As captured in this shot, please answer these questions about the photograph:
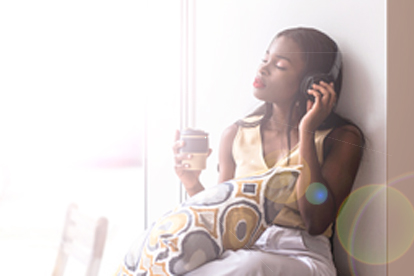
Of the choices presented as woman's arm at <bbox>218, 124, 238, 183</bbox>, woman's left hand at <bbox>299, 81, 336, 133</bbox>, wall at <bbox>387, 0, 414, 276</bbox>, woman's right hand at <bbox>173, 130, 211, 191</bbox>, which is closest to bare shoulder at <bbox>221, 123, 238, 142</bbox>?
woman's arm at <bbox>218, 124, 238, 183</bbox>

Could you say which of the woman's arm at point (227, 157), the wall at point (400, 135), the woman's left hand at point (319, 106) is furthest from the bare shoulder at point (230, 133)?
the wall at point (400, 135)

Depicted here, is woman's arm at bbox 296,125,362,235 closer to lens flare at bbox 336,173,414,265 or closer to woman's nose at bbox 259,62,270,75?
lens flare at bbox 336,173,414,265

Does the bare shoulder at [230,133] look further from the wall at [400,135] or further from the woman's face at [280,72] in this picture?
the wall at [400,135]

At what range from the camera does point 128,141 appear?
1022 mm

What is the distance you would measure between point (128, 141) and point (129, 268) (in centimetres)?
43

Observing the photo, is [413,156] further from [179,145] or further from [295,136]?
[179,145]

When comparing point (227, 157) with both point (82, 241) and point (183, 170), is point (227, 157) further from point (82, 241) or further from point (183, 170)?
point (82, 241)

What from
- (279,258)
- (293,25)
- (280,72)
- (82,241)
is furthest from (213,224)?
(293,25)

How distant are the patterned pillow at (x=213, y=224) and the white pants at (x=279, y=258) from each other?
2 cm

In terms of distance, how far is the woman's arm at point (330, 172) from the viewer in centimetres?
72

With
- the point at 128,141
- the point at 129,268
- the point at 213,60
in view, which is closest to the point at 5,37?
the point at 128,141

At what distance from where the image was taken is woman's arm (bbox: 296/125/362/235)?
725mm

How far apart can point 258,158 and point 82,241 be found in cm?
40

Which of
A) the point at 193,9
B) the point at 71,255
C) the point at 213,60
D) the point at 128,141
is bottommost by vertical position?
the point at 71,255
